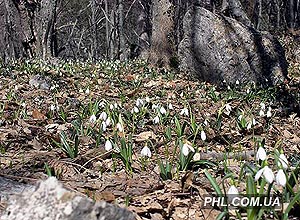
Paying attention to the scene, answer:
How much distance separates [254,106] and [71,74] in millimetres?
4318

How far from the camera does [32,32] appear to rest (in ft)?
49.9

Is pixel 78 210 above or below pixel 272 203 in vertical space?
above

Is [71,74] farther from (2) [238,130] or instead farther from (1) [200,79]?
(2) [238,130]

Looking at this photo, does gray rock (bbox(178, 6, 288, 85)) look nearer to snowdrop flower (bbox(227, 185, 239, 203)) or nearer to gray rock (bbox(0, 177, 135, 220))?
snowdrop flower (bbox(227, 185, 239, 203))

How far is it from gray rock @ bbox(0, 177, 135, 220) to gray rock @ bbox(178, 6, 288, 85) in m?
6.63

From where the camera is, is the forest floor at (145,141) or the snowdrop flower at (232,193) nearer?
the snowdrop flower at (232,193)

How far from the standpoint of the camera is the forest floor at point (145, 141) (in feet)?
7.51

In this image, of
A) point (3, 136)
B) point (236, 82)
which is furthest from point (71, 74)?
point (3, 136)

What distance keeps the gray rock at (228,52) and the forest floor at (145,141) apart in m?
0.61

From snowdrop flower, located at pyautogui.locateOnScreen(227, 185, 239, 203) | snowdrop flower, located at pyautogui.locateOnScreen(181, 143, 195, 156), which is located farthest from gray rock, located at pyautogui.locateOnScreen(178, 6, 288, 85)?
snowdrop flower, located at pyautogui.locateOnScreen(227, 185, 239, 203)

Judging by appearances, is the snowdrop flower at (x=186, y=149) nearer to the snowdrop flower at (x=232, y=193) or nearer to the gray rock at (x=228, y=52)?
the snowdrop flower at (x=232, y=193)

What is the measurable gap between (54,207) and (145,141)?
7.32ft

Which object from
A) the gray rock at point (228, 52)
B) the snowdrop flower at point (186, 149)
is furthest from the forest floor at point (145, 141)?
the gray rock at point (228, 52)

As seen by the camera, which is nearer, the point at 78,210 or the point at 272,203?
the point at 78,210
